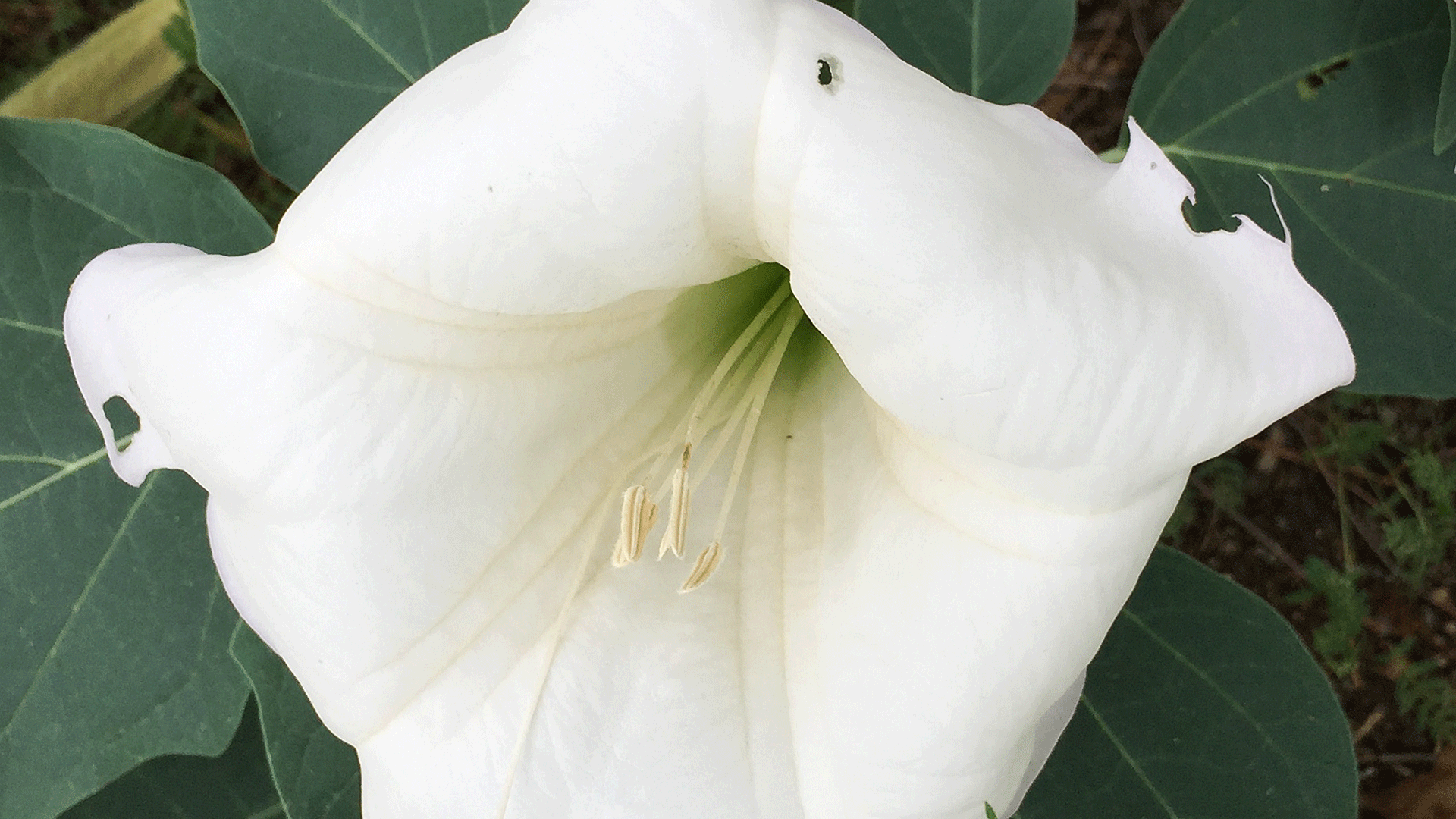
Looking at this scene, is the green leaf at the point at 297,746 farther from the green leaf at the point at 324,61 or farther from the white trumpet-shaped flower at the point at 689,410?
the green leaf at the point at 324,61

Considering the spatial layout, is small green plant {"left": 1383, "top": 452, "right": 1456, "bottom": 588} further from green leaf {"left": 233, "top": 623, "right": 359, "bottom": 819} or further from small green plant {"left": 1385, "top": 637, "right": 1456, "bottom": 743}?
green leaf {"left": 233, "top": 623, "right": 359, "bottom": 819}

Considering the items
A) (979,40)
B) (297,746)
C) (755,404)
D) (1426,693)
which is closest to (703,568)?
(755,404)

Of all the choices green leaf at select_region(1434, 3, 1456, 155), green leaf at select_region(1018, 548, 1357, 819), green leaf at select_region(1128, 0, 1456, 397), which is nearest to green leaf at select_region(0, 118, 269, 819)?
green leaf at select_region(1018, 548, 1357, 819)

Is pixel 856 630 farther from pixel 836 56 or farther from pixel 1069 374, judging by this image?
pixel 836 56

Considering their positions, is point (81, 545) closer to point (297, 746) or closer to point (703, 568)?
point (297, 746)

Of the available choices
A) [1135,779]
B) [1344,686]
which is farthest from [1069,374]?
[1344,686]

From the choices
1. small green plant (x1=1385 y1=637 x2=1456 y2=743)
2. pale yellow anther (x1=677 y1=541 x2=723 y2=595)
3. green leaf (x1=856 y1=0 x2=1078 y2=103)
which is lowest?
small green plant (x1=1385 y1=637 x2=1456 y2=743)
